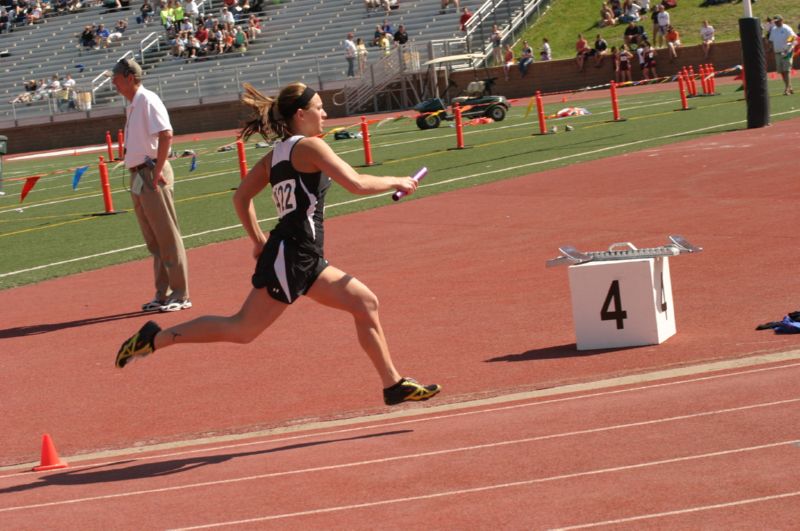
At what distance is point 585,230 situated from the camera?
1542 cm

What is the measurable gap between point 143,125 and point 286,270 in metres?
5.46

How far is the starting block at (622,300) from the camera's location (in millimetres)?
9453

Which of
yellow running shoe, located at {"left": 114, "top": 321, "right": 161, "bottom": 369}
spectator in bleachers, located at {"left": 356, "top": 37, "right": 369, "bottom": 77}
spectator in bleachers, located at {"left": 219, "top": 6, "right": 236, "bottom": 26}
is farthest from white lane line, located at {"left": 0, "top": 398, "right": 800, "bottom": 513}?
spectator in bleachers, located at {"left": 219, "top": 6, "right": 236, "bottom": 26}

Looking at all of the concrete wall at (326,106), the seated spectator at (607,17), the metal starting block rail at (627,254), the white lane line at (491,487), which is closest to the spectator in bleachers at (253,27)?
the concrete wall at (326,106)

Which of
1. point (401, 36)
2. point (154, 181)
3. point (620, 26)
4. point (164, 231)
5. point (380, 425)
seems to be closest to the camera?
point (380, 425)

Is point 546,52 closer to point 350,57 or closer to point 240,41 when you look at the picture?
point 350,57

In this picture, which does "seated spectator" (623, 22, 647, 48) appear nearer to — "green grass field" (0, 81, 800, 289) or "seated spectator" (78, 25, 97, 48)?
"green grass field" (0, 81, 800, 289)

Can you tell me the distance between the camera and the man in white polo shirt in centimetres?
1255

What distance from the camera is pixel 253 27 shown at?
A: 60469 mm

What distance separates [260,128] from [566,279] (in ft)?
17.0

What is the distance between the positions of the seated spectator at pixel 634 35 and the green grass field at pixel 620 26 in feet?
3.49

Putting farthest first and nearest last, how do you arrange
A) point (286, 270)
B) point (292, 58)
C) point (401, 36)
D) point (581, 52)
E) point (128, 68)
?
point (292, 58)
point (401, 36)
point (581, 52)
point (128, 68)
point (286, 270)

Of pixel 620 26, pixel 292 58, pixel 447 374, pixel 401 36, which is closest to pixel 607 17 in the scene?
pixel 620 26

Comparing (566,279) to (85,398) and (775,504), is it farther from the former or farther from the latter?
(775,504)
